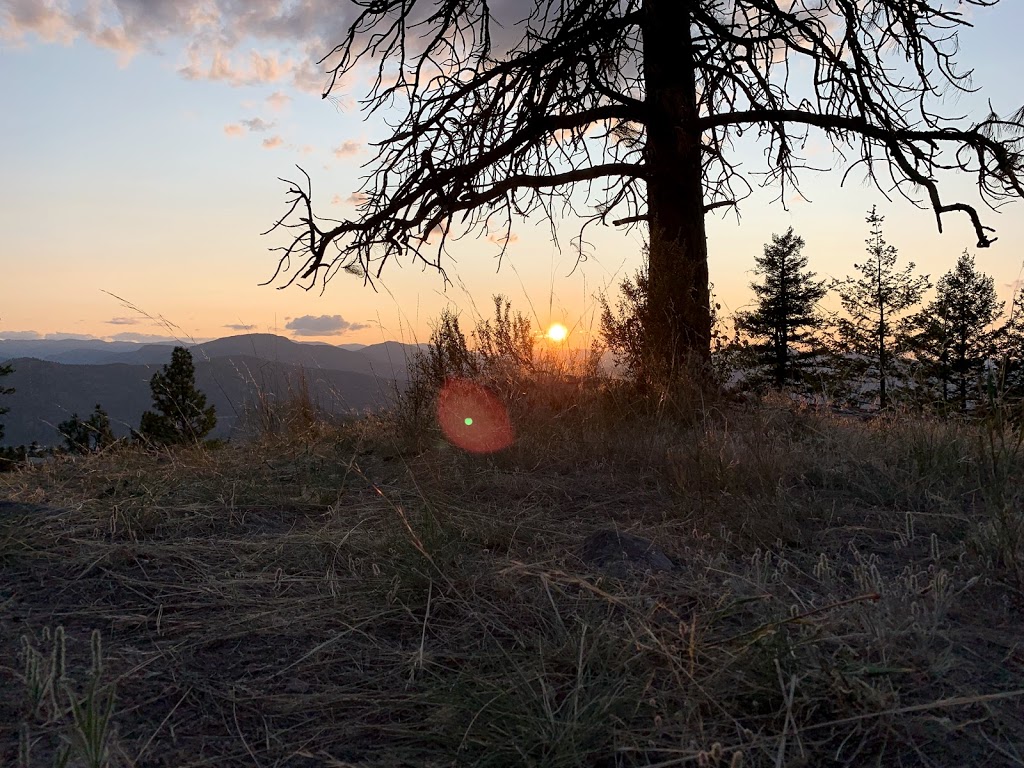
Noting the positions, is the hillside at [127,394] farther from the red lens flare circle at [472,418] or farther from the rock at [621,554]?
the rock at [621,554]

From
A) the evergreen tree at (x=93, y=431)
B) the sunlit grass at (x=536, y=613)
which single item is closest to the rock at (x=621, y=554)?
the sunlit grass at (x=536, y=613)

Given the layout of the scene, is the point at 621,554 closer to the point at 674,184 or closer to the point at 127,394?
the point at 674,184

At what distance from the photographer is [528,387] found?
604 centimetres

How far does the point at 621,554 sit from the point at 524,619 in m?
0.58

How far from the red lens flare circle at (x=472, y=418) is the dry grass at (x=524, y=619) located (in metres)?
0.82

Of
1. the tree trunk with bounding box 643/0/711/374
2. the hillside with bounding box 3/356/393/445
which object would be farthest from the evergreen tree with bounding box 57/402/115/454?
the tree trunk with bounding box 643/0/711/374

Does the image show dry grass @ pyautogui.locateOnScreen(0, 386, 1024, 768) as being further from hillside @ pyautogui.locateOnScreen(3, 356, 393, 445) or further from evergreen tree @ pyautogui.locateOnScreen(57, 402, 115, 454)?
hillside @ pyautogui.locateOnScreen(3, 356, 393, 445)

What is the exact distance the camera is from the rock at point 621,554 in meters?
2.41

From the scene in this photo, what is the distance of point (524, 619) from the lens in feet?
6.80

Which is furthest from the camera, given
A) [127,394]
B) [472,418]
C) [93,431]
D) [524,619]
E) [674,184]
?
[127,394]

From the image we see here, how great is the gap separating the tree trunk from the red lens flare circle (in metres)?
1.69

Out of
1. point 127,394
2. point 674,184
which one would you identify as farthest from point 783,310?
point 127,394

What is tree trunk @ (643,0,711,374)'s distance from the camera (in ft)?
21.1

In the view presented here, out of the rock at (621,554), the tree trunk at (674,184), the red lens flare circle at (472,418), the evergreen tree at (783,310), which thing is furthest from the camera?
the evergreen tree at (783,310)
